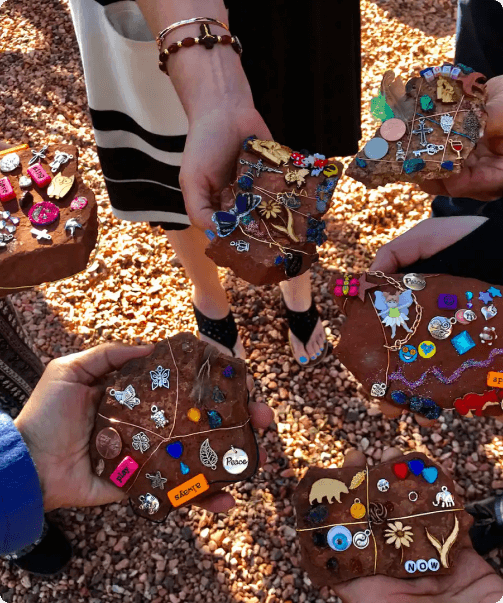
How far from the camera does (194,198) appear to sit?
85.2 inches

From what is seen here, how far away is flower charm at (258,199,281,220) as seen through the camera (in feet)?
7.17

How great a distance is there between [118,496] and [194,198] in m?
1.23

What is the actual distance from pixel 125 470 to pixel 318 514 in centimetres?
78

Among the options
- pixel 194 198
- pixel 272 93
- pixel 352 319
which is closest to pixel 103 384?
pixel 194 198

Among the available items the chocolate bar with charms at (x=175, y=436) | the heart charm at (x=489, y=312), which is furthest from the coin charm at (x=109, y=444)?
the heart charm at (x=489, y=312)

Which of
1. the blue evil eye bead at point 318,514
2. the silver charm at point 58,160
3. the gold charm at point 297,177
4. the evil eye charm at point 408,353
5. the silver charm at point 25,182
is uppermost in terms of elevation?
the silver charm at point 58,160

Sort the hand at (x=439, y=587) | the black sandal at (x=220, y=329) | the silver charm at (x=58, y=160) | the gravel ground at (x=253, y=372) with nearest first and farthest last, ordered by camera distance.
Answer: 1. the hand at (x=439, y=587)
2. the silver charm at (x=58, y=160)
3. the gravel ground at (x=253, y=372)
4. the black sandal at (x=220, y=329)

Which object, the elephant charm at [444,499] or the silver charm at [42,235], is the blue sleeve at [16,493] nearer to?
the silver charm at [42,235]

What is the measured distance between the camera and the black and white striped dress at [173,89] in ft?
7.08

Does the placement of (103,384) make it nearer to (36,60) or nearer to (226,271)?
(226,271)

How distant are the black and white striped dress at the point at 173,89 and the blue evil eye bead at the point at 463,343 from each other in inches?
42.4

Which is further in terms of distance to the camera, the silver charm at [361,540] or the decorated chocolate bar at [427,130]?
the decorated chocolate bar at [427,130]

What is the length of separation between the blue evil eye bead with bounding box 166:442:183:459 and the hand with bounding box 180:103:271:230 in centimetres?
85

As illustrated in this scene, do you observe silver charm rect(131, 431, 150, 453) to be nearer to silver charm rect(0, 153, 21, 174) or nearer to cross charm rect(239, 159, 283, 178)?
cross charm rect(239, 159, 283, 178)
